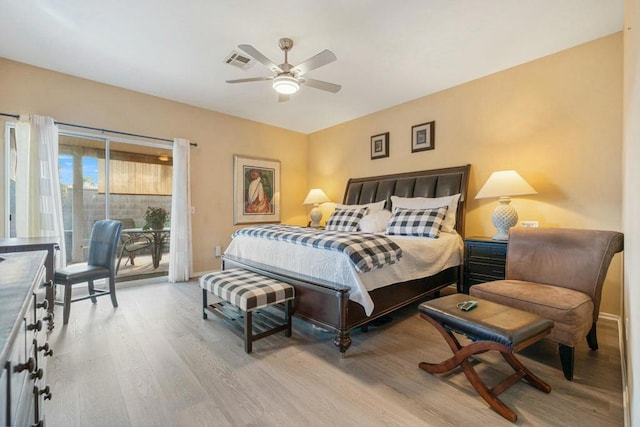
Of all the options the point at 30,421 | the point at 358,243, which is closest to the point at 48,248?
the point at 30,421

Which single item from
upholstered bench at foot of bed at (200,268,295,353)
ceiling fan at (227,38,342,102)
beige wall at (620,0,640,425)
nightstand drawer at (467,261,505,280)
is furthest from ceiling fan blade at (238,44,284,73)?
nightstand drawer at (467,261,505,280)

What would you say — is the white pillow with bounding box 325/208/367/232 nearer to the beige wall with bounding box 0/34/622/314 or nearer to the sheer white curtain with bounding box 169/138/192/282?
the beige wall with bounding box 0/34/622/314

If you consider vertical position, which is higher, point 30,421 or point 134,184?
point 134,184

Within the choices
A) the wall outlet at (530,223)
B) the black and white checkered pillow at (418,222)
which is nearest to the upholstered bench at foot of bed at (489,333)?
the black and white checkered pillow at (418,222)

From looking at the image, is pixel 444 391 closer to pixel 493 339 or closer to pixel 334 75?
pixel 493 339

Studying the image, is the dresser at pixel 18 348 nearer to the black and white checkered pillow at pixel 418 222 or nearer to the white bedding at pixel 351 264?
the white bedding at pixel 351 264

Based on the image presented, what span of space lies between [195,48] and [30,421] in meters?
3.10

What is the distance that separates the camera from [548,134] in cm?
310

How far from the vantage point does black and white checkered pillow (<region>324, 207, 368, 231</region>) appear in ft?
13.1

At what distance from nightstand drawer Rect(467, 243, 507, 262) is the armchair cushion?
0.58 meters

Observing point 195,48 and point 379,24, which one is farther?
point 195,48

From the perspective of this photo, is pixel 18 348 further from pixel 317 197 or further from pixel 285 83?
pixel 317 197

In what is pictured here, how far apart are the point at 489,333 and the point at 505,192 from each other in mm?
1947

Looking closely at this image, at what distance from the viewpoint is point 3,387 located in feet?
1.93
